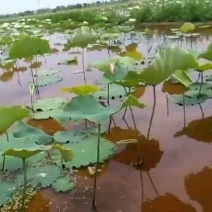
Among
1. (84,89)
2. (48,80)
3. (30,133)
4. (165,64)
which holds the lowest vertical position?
(48,80)

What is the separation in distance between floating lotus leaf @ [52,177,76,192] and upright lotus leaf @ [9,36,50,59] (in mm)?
1407

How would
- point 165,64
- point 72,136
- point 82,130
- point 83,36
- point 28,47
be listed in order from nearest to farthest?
1. point 165,64
2. point 72,136
3. point 82,130
4. point 28,47
5. point 83,36

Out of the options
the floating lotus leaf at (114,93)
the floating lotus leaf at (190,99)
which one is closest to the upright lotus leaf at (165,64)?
the floating lotus leaf at (190,99)

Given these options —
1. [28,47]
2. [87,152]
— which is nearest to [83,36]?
[28,47]

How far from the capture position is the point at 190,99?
8.63ft

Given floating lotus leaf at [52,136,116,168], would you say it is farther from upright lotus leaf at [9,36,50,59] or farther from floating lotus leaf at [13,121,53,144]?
upright lotus leaf at [9,36,50,59]

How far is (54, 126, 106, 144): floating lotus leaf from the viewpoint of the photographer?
2.14 metres

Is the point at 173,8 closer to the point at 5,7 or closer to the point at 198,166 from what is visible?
the point at 198,166

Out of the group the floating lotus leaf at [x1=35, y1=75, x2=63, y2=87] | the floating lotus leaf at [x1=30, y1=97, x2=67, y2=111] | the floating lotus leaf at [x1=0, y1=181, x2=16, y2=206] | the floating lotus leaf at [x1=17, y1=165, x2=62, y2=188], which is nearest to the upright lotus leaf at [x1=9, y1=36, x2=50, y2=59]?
the floating lotus leaf at [x1=30, y1=97, x2=67, y2=111]

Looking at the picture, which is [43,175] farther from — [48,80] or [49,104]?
[48,80]

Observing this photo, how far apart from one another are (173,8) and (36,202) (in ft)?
21.7

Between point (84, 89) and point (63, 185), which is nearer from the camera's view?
point (63, 185)

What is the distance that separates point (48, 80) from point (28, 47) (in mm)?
749

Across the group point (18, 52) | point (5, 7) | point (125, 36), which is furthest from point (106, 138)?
point (5, 7)
